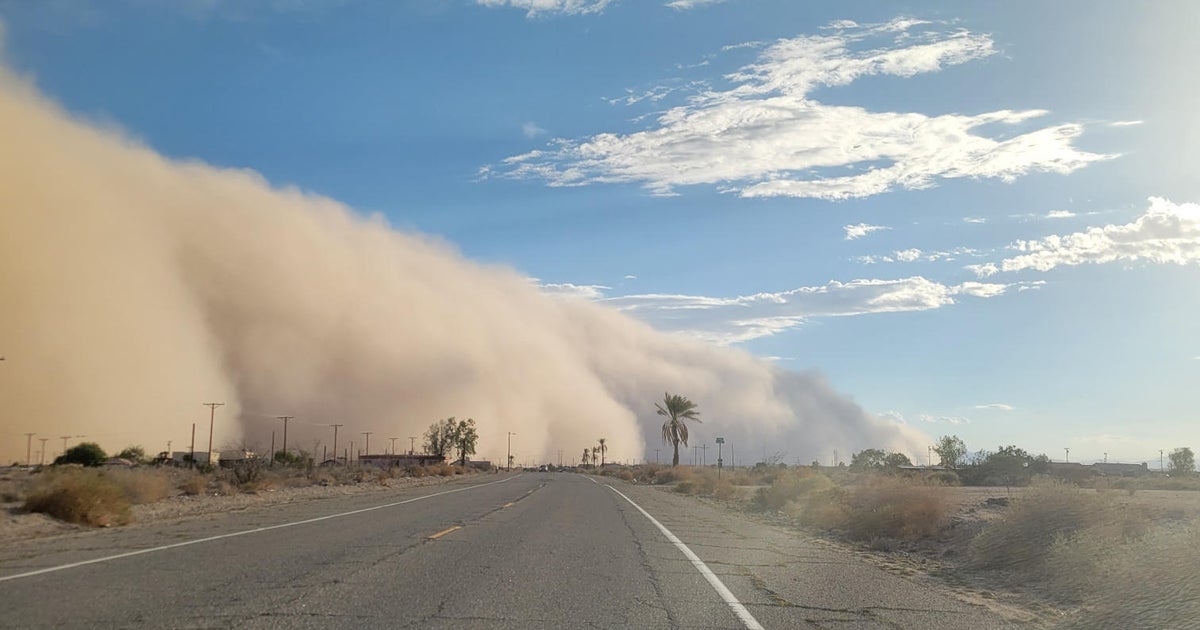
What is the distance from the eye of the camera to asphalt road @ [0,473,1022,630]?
8.51m

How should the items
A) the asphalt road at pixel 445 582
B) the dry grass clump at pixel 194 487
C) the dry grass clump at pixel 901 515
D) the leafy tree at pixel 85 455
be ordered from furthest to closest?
1. the leafy tree at pixel 85 455
2. the dry grass clump at pixel 194 487
3. the dry grass clump at pixel 901 515
4. the asphalt road at pixel 445 582

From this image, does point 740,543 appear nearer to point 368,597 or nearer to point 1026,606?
point 1026,606

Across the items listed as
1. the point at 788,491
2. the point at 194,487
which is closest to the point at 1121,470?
the point at 788,491

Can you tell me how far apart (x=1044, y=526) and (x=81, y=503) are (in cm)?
2002

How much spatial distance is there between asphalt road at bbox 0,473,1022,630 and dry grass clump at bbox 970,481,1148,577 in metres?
2.31

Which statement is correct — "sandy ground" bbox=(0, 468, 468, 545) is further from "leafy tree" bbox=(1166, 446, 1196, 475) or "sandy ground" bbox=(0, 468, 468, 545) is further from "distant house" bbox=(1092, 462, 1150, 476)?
"leafy tree" bbox=(1166, 446, 1196, 475)

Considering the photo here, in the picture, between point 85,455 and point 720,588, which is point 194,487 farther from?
point 85,455

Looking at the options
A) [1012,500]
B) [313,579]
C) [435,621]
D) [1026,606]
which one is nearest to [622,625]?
[435,621]

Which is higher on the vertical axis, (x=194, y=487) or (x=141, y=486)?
(x=141, y=486)

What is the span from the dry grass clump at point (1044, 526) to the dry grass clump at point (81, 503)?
60.7 feet

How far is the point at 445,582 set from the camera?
10758 millimetres

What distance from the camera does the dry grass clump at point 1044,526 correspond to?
1391 centimetres

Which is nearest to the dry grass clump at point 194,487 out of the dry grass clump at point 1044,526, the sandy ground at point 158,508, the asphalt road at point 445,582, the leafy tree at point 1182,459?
the sandy ground at point 158,508

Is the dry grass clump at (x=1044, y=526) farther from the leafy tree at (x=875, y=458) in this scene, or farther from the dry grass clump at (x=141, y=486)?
the leafy tree at (x=875, y=458)
